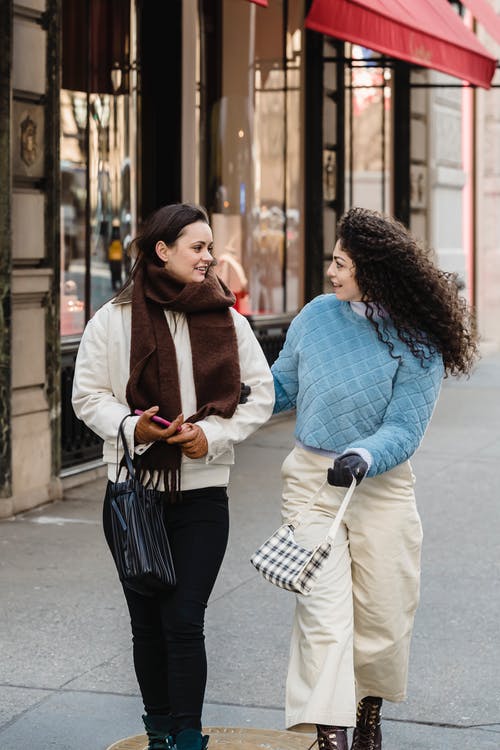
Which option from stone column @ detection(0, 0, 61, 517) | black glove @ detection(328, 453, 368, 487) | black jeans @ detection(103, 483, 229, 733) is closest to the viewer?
black glove @ detection(328, 453, 368, 487)

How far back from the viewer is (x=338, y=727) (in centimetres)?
418

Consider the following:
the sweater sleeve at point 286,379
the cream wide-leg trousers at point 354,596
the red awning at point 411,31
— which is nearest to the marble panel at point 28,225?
the red awning at point 411,31

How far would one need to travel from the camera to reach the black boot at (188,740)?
4.14m

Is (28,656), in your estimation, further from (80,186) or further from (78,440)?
(80,186)

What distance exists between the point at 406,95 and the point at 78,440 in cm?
858

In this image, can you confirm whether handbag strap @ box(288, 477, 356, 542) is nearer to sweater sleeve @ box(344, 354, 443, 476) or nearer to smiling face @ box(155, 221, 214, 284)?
sweater sleeve @ box(344, 354, 443, 476)

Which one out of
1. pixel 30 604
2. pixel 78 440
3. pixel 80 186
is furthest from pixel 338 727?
pixel 80 186

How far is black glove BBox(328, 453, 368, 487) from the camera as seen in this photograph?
3.99 metres

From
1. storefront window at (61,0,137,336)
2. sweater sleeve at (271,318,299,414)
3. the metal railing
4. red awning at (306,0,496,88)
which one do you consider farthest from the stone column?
sweater sleeve at (271,318,299,414)

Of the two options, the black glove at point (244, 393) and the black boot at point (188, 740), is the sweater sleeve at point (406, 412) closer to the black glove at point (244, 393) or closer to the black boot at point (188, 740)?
the black glove at point (244, 393)

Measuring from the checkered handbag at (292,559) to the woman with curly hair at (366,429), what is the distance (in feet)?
0.56

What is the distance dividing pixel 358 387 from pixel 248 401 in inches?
12.6

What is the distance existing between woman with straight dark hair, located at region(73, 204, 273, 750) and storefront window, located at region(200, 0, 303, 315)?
24.8 feet

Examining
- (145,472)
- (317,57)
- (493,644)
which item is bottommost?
(493,644)
